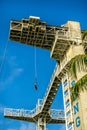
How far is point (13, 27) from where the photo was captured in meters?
40.6

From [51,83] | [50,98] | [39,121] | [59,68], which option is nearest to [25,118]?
[39,121]

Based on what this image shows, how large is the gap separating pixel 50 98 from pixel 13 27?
16.7 meters

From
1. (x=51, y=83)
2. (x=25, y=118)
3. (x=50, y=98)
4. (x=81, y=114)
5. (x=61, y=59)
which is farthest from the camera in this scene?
(x=25, y=118)

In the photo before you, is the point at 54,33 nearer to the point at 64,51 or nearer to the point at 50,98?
the point at 64,51

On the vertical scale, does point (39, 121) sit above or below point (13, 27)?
below

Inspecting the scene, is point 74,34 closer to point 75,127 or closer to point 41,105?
point 75,127

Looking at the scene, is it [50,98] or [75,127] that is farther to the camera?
[50,98]

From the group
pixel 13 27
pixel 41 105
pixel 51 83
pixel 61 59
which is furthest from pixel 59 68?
pixel 41 105

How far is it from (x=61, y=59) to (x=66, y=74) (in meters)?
3.09

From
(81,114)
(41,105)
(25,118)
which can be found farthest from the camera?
(25,118)

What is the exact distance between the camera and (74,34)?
40.9m

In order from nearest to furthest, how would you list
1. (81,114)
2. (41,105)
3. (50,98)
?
(81,114), (50,98), (41,105)

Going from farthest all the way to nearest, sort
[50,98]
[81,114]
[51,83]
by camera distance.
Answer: [50,98] → [51,83] → [81,114]

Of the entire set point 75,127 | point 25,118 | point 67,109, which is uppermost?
point 25,118
